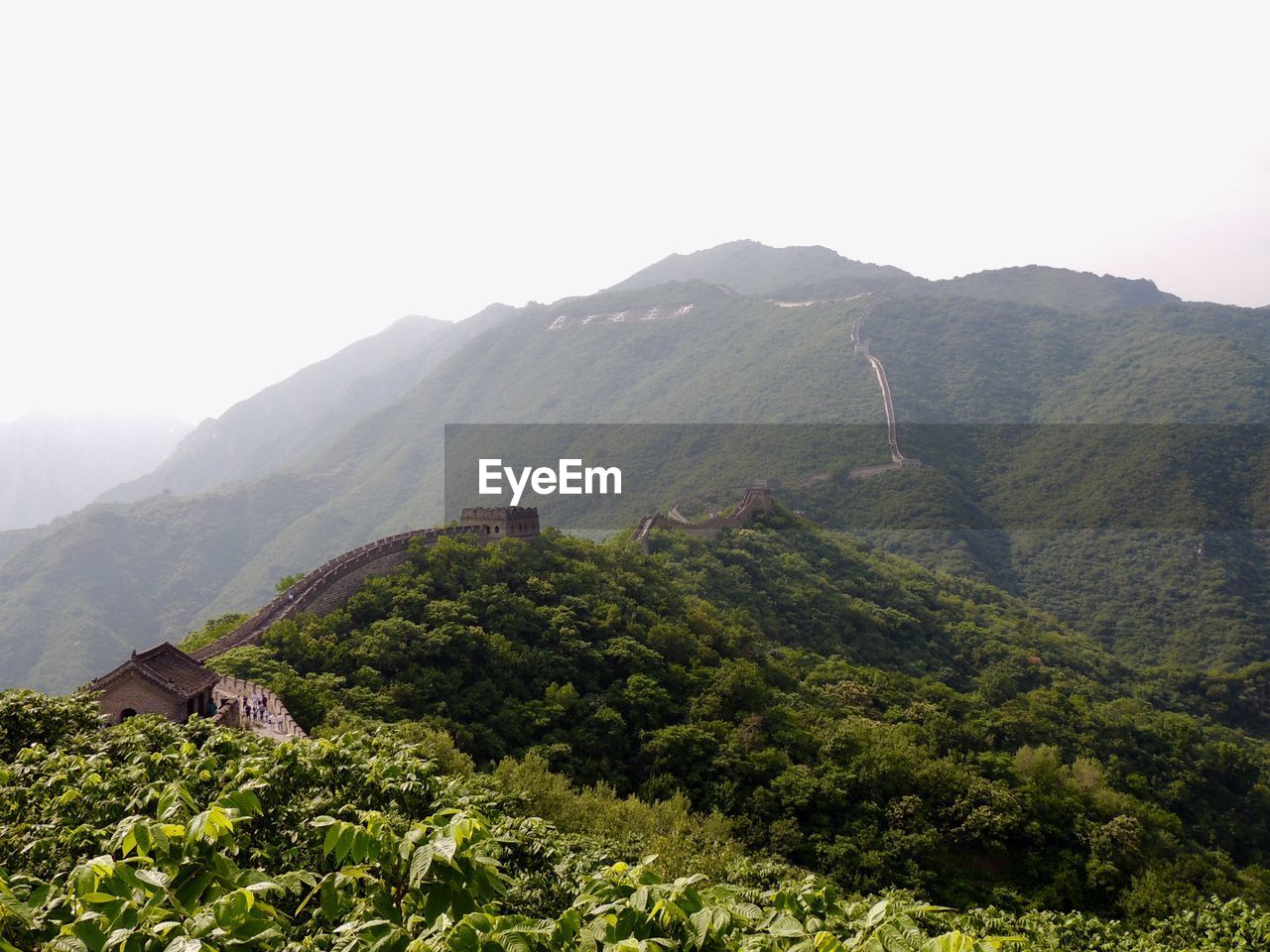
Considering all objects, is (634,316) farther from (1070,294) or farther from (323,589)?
(323,589)

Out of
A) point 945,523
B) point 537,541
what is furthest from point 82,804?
point 945,523

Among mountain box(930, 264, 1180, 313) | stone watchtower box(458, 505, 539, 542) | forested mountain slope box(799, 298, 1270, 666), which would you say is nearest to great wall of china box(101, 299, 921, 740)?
stone watchtower box(458, 505, 539, 542)

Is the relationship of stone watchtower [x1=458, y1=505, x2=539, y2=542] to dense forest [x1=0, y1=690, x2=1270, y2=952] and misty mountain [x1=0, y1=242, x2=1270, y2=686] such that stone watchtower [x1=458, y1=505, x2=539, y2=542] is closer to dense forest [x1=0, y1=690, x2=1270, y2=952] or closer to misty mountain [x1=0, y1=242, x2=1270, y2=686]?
dense forest [x1=0, y1=690, x2=1270, y2=952]

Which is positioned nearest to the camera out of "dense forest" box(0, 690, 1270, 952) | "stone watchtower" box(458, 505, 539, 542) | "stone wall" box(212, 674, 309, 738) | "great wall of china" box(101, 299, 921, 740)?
"dense forest" box(0, 690, 1270, 952)

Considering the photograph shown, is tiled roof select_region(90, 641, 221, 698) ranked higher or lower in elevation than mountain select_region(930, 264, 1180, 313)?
lower
